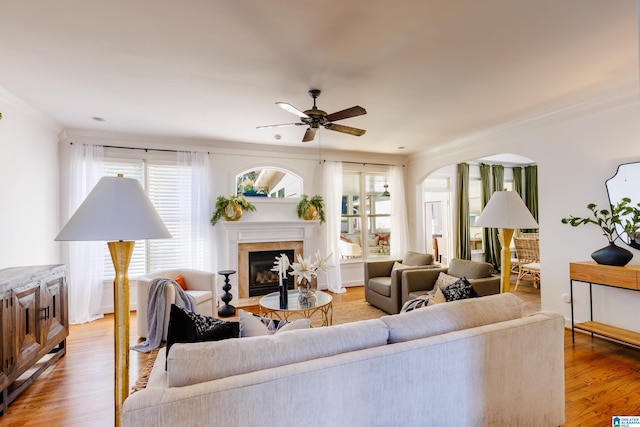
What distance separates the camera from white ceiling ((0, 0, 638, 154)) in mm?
1964

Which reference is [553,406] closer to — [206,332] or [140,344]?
[206,332]

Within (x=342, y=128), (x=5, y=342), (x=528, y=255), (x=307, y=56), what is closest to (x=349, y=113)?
(x=342, y=128)

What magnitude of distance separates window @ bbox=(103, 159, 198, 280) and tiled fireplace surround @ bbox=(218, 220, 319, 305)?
0.56m

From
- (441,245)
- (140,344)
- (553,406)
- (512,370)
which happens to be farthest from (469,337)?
(441,245)

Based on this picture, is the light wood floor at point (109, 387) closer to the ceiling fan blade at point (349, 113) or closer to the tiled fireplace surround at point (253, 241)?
the tiled fireplace surround at point (253, 241)

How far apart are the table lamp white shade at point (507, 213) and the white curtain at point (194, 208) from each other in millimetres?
3976

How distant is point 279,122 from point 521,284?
5697mm

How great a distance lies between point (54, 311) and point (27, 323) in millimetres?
473

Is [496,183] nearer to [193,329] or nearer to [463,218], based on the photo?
[463,218]

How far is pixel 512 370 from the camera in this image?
167 cm

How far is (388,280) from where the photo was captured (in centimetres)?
447

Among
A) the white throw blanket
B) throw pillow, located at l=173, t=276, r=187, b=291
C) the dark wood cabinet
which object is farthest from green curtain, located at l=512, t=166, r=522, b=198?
the dark wood cabinet

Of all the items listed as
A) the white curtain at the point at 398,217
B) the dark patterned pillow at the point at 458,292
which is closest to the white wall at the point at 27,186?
the dark patterned pillow at the point at 458,292

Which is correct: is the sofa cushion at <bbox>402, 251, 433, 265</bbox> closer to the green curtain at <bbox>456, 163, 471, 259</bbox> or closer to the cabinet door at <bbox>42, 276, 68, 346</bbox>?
the green curtain at <bbox>456, 163, 471, 259</bbox>
